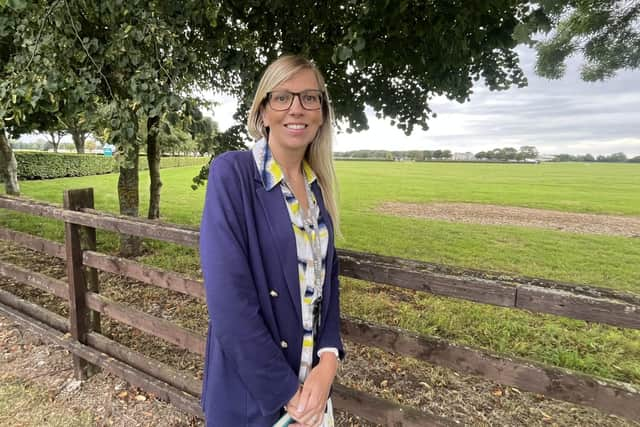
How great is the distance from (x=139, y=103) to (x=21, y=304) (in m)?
A: 2.97

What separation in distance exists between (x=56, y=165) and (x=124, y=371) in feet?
98.8

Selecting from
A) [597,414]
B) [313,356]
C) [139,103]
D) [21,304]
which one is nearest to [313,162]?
[313,356]

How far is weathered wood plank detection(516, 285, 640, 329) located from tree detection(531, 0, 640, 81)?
9.83ft

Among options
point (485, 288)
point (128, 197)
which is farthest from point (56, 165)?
point (485, 288)

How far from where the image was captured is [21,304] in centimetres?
391

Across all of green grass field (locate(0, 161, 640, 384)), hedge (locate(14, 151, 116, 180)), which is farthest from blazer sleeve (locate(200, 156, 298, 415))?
hedge (locate(14, 151, 116, 180))

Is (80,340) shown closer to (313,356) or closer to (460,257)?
(313,356)

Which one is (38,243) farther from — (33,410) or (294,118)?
(294,118)

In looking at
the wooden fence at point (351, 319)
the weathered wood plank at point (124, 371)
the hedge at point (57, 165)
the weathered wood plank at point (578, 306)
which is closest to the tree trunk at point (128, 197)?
the wooden fence at point (351, 319)

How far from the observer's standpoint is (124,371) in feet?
9.79

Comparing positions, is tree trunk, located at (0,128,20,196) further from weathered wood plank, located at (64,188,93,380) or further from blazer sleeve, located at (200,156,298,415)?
blazer sleeve, located at (200,156,298,415)

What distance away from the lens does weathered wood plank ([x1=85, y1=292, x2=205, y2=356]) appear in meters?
2.64

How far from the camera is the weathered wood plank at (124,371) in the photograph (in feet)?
8.75

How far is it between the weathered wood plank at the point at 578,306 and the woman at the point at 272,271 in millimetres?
916
